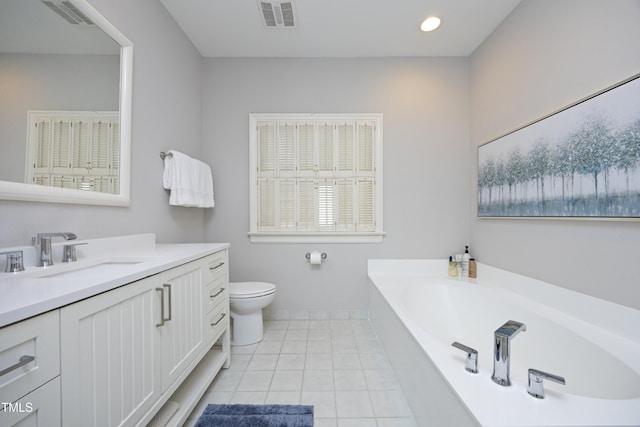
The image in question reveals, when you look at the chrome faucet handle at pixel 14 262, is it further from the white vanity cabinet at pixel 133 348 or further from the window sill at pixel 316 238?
the window sill at pixel 316 238

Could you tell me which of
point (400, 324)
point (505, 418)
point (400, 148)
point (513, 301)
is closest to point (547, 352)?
point (513, 301)

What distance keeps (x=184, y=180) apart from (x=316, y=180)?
1126 mm

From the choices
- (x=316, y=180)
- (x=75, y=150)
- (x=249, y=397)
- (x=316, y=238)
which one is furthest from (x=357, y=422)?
(x=75, y=150)

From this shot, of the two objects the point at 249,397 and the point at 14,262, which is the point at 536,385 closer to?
the point at 249,397

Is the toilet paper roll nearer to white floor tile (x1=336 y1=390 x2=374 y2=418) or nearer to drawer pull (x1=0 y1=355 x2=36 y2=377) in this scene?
white floor tile (x1=336 y1=390 x2=374 y2=418)

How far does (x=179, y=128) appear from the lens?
1958 millimetres

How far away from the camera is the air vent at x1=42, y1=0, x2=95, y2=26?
1.03 m

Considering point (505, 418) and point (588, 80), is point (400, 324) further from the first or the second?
point (588, 80)

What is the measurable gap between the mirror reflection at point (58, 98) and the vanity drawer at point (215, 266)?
2.08 ft

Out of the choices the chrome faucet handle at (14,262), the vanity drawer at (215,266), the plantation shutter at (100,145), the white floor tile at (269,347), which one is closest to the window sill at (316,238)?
the vanity drawer at (215,266)

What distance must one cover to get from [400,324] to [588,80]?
5.46 ft

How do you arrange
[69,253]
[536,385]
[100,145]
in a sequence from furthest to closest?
[100,145] < [69,253] < [536,385]

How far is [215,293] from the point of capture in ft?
4.94

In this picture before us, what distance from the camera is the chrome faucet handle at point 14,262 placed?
85cm
